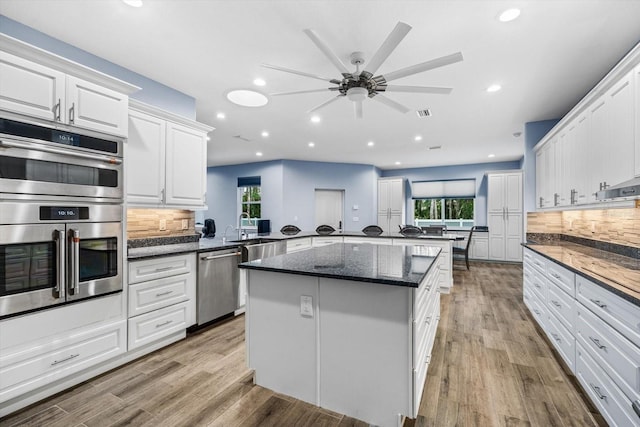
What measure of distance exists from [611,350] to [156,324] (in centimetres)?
333

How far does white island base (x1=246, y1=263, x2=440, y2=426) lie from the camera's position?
1.60 meters

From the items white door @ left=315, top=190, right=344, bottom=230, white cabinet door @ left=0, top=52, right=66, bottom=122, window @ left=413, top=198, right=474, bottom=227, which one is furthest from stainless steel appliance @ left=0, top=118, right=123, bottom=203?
window @ left=413, top=198, right=474, bottom=227

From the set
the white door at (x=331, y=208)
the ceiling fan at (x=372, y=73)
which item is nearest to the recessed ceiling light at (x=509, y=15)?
the ceiling fan at (x=372, y=73)

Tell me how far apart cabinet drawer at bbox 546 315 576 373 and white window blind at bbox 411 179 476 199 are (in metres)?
6.75

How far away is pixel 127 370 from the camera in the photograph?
2.34 metres

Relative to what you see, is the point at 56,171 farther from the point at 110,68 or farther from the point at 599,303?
the point at 599,303

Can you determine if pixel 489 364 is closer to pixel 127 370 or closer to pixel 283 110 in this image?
pixel 127 370

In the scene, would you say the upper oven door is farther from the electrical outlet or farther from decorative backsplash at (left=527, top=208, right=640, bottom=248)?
decorative backsplash at (left=527, top=208, right=640, bottom=248)

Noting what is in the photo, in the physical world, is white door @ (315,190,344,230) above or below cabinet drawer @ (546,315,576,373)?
above

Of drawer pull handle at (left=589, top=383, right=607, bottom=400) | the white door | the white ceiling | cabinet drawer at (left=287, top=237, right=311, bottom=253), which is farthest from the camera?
the white door

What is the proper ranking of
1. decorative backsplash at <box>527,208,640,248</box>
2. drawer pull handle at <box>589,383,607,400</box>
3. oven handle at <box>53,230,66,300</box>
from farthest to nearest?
1. decorative backsplash at <box>527,208,640,248</box>
2. oven handle at <box>53,230,66,300</box>
3. drawer pull handle at <box>589,383,607,400</box>

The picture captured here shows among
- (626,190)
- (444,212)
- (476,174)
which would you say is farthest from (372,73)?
(444,212)

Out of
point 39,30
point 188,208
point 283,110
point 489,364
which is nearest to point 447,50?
point 283,110

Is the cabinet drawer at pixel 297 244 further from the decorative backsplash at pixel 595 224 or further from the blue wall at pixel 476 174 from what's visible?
the blue wall at pixel 476 174
